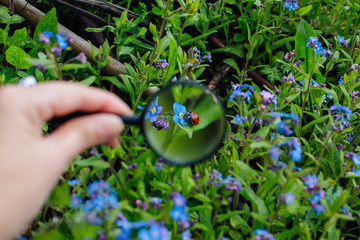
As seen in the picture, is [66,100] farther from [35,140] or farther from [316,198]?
[316,198]

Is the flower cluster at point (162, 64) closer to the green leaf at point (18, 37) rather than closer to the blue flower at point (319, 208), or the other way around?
the green leaf at point (18, 37)

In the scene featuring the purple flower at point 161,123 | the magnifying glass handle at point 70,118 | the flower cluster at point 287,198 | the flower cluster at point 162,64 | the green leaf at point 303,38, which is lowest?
the purple flower at point 161,123

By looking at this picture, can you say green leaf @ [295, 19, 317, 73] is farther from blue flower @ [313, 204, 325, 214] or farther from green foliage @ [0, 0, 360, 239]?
blue flower @ [313, 204, 325, 214]

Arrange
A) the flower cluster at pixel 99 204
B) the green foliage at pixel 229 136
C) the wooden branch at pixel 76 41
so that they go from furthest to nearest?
the wooden branch at pixel 76 41
the green foliage at pixel 229 136
the flower cluster at pixel 99 204

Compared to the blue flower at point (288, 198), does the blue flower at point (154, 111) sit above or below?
below

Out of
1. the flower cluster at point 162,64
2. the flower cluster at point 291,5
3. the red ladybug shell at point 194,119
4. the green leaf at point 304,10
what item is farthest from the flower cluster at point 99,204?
the green leaf at point 304,10

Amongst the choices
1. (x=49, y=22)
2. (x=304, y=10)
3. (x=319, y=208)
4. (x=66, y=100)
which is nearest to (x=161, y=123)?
(x=66, y=100)

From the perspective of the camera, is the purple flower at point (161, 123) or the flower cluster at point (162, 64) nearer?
the purple flower at point (161, 123)

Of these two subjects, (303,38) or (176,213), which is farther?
(303,38)
